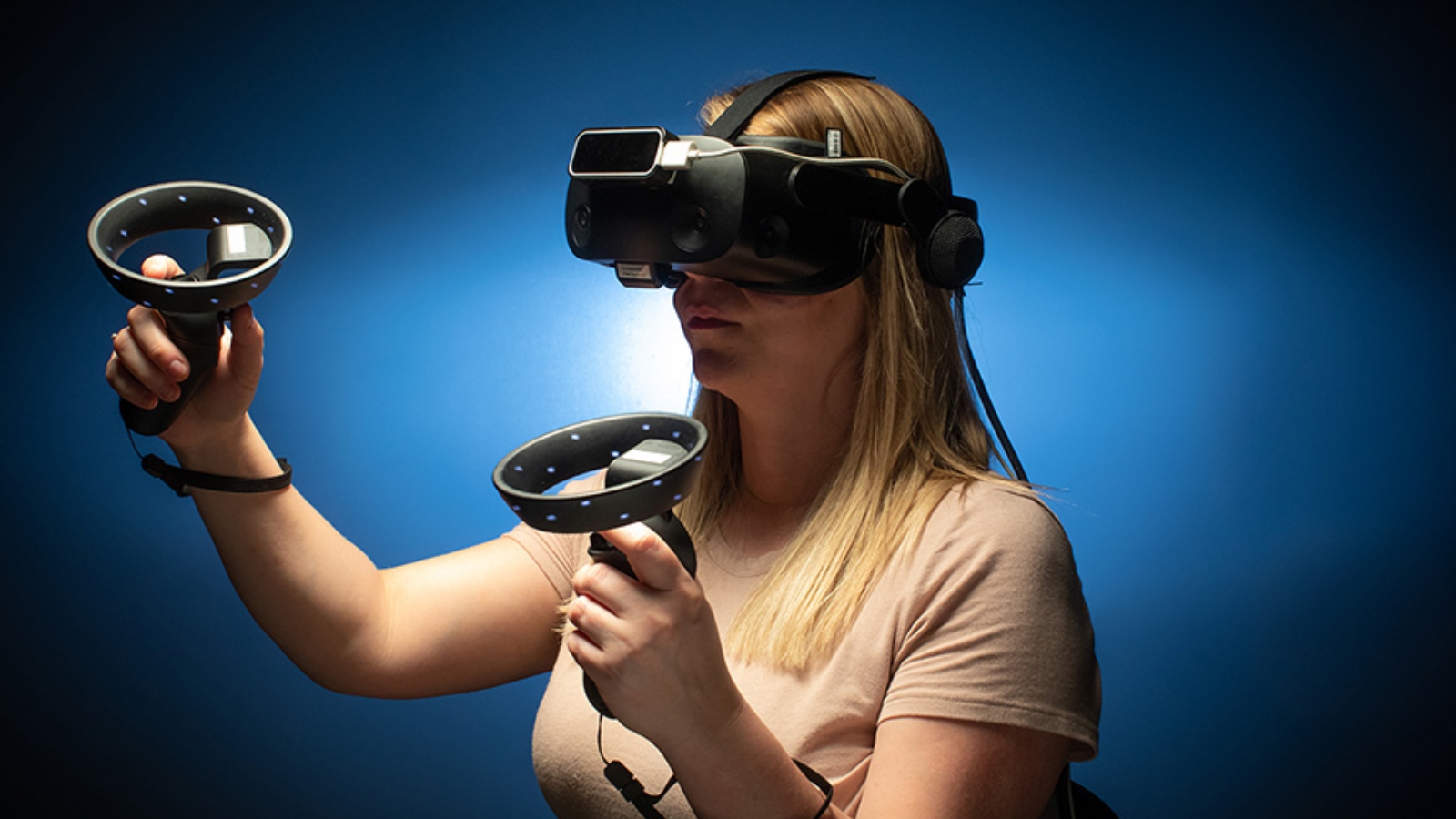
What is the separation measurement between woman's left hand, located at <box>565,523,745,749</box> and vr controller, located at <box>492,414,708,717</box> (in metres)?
0.02

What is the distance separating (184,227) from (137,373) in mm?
210

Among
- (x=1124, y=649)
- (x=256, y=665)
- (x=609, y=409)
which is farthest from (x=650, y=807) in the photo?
(x=1124, y=649)

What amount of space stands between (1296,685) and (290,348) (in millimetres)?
2236

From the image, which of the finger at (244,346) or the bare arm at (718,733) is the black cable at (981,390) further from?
the finger at (244,346)

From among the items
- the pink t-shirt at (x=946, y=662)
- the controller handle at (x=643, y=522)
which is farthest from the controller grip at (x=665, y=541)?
the pink t-shirt at (x=946, y=662)

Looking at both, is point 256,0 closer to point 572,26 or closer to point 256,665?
point 572,26

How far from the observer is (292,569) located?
1.35 metres

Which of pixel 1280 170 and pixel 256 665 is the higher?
pixel 1280 170

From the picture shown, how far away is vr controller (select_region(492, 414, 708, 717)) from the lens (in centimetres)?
89

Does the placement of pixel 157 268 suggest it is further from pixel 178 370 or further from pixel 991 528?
pixel 991 528

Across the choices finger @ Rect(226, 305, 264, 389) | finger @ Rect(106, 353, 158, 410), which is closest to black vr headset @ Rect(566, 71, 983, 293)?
finger @ Rect(226, 305, 264, 389)

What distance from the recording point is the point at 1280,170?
262 centimetres

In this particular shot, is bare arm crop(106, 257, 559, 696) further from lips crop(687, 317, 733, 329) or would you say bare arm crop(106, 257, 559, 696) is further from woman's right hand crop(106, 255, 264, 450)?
lips crop(687, 317, 733, 329)

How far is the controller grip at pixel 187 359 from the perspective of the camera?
1125 millimetres
